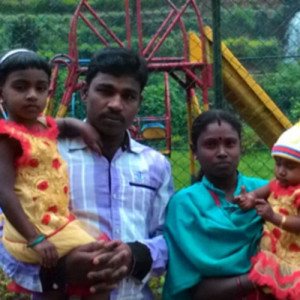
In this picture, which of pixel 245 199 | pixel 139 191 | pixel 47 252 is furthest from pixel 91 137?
pixel 245 199

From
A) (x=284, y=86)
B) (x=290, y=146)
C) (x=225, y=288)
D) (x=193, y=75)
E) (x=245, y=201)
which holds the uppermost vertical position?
(x=193, y=75)

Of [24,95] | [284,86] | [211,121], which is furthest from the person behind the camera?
[284,86]

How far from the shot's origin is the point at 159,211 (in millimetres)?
2932

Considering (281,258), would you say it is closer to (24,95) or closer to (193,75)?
(24,95)

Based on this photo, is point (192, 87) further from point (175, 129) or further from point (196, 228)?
point (175, 129)

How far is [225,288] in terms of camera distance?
9.11 ft

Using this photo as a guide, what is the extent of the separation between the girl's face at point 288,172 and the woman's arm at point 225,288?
0.40 m

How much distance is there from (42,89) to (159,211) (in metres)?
0.70

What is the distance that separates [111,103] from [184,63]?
276 centimetres

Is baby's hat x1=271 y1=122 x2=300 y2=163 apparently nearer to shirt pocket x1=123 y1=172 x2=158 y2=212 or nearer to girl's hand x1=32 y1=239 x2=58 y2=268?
shirt pocket x1=123 y1=172 x2=158 y2=212

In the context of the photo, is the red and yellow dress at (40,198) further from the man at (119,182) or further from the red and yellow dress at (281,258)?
the red and yellow dress at (281,258)

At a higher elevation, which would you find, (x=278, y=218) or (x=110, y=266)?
(x=278, y=218)

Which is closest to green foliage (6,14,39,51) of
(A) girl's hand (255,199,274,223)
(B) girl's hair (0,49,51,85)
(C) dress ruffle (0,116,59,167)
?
(B) girl's hair (0,49,51,85)

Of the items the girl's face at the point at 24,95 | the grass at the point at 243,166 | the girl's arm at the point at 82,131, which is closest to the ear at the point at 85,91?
the girl's arm at the point at 82,131
